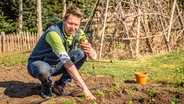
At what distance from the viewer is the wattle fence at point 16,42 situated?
A: 1507 cm

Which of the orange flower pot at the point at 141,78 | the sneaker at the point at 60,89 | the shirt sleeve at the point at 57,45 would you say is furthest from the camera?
the orange flower pot at the point at 141,78

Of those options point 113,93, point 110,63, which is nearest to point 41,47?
point 113,93

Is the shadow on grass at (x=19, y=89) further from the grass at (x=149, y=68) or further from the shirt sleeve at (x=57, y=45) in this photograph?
the grass at (x=149, y=68)

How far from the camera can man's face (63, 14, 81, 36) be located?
4.21 meters

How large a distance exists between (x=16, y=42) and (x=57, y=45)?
1158cm

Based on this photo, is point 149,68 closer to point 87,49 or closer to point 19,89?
point 87,49

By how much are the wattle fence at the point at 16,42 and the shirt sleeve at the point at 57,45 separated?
11.2m

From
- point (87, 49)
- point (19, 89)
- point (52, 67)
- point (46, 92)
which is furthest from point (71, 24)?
point (19, 89)

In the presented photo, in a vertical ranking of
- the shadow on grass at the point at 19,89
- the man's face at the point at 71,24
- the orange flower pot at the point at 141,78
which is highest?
the man's face at the point at 71,24

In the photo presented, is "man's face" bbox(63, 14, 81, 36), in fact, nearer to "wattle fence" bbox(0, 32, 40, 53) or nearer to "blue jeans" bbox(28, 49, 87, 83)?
"blue jeans" bbox(28, 49, 87, 83)

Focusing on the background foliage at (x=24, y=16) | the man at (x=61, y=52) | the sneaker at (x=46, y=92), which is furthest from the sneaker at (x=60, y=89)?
the background foliage at (x=24, y=16)

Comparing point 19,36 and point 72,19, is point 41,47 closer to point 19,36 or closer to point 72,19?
point 72,19

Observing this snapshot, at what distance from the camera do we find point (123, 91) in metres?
4.96

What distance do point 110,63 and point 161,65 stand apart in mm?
1366
